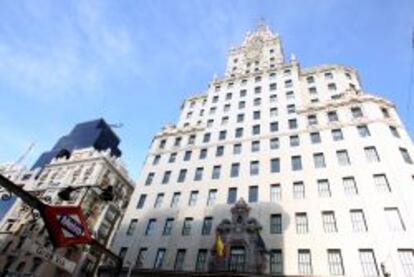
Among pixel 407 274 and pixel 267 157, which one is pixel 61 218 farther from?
pixel 267 157

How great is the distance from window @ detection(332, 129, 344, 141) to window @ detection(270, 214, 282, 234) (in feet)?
37.8

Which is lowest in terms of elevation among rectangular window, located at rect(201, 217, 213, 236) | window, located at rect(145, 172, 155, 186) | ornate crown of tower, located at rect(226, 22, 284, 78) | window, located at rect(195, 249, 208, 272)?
window, located at rect(195, 249, 208, 272)

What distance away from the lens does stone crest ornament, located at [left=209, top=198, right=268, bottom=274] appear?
26.3 meters

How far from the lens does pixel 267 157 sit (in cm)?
3534

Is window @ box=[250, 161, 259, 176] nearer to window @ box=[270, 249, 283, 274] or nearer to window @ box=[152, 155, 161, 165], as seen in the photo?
window @ box=[270, 249, 283, 274]

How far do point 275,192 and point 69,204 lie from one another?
113 feet

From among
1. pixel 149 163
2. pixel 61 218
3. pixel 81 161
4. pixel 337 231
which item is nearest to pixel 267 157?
pixel 337 231

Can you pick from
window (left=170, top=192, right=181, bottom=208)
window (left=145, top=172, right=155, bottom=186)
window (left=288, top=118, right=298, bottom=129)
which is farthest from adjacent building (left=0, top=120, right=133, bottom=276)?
window (left=288, top=118, right=298, bottom=129)

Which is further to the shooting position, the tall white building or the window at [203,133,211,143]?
the window at [203,133,211,143]

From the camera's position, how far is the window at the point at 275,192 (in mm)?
30859

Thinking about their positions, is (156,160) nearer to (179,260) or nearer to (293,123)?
(179,260)

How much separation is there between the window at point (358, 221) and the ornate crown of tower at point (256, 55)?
30583 mm

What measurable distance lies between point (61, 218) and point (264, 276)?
19223 millimetres

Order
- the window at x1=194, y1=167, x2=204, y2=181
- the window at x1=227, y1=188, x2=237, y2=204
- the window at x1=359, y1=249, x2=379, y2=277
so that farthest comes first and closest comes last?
the window at x1=194, y1=167, x2=204, y2=181 → the window at x1=227, y1=188, x2=237, y2=204 → the window at x1=359, y1=249, x2=379, y2=277
